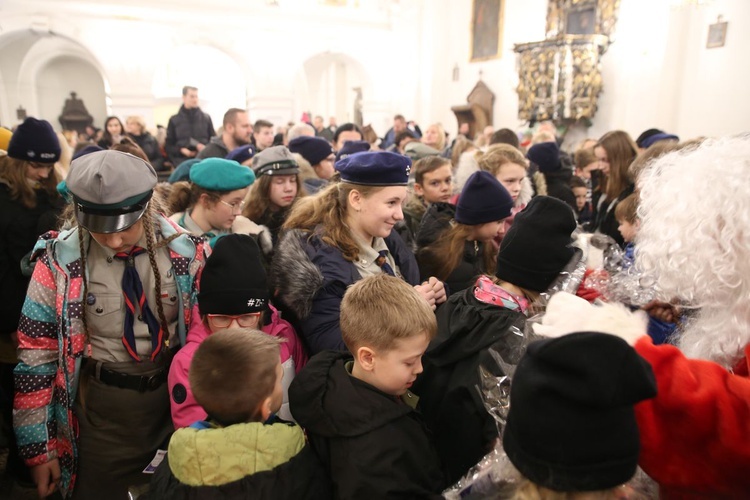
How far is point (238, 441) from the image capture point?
137cm

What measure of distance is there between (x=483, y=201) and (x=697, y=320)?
1435 mm

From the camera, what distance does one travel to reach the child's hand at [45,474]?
1.92 meters

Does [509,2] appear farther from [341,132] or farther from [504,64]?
[341,132]

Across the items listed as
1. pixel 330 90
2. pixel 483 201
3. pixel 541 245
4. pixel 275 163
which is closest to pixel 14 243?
pixel 275 163

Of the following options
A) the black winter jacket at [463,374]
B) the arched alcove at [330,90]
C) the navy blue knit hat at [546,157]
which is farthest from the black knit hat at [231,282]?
the arched alcove at [330,90]

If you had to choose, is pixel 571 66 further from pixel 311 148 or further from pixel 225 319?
pixel 225 319

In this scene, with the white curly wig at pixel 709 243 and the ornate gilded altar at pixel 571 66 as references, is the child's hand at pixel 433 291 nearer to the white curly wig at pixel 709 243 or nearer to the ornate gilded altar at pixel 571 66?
the white curly wig at pixel 709 243

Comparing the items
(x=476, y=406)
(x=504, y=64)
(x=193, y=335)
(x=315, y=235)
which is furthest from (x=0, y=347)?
(x=504, y=64)

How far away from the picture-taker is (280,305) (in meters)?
2.34

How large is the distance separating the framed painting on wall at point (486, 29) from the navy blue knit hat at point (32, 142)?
1435 cm

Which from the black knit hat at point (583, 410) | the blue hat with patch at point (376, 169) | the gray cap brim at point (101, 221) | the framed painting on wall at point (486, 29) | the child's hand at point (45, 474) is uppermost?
the framed painting on wall at point (486, 29)

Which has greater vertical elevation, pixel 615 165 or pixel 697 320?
pixel 615 165

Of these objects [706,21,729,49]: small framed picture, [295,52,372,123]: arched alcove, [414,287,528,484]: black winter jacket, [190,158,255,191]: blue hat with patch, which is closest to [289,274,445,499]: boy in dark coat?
[414,287,528,484]: black winter jacket

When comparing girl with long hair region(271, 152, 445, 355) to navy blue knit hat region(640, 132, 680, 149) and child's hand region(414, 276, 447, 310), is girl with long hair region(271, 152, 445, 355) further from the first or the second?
navy blue knit hat region(640, 132, 680, 149)
